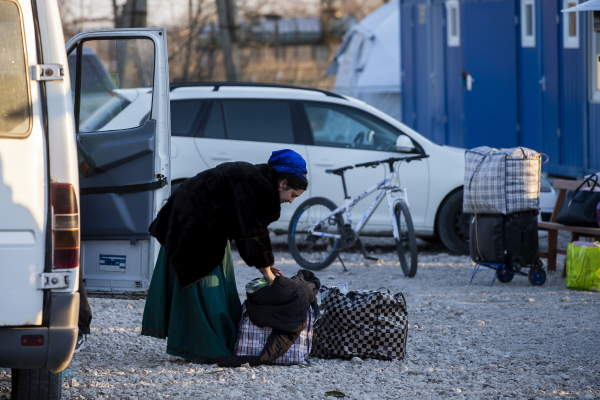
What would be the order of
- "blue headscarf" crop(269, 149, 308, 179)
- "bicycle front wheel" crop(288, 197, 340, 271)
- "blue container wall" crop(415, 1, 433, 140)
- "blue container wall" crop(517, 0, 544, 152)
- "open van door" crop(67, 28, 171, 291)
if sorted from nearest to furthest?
"blue headscarf" crop(269, 149, 308, 179)
"open van door" crop(67, 28, 171, 291)
"bicycle front wheel" crop(288, 197, 340, 271)
"blue container wall" crop(517, 0, 544, 152)
"blue container wall" crop(415, 1, 433, 140)

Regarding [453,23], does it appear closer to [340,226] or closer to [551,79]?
[551,79]

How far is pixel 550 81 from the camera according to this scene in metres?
11.5

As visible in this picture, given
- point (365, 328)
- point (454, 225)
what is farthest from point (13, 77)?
point (454, 225)

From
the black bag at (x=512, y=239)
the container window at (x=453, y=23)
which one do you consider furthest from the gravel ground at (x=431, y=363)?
the container window at (x=453, y=23)

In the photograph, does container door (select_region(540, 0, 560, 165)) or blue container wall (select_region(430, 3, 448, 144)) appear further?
blue container wall (select_region(430, 3, 448, 144))

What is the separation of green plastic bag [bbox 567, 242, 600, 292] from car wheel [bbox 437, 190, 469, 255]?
1775 millimetres

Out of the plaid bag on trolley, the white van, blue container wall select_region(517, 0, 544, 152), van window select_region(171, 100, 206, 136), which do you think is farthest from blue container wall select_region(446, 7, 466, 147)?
the white van

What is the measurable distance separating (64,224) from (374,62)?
17.2 metres

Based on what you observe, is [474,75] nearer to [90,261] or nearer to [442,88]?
[442,88]

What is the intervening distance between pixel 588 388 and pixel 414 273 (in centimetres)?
324

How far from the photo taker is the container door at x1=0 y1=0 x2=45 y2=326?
3.17 m

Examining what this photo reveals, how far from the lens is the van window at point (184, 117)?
8328 mm

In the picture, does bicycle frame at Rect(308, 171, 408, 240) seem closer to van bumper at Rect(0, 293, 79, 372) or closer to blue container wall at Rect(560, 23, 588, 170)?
blue container wall at Rect(560, 23, 588, 170)

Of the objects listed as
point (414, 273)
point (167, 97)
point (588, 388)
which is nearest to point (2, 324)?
point (167, 97)
